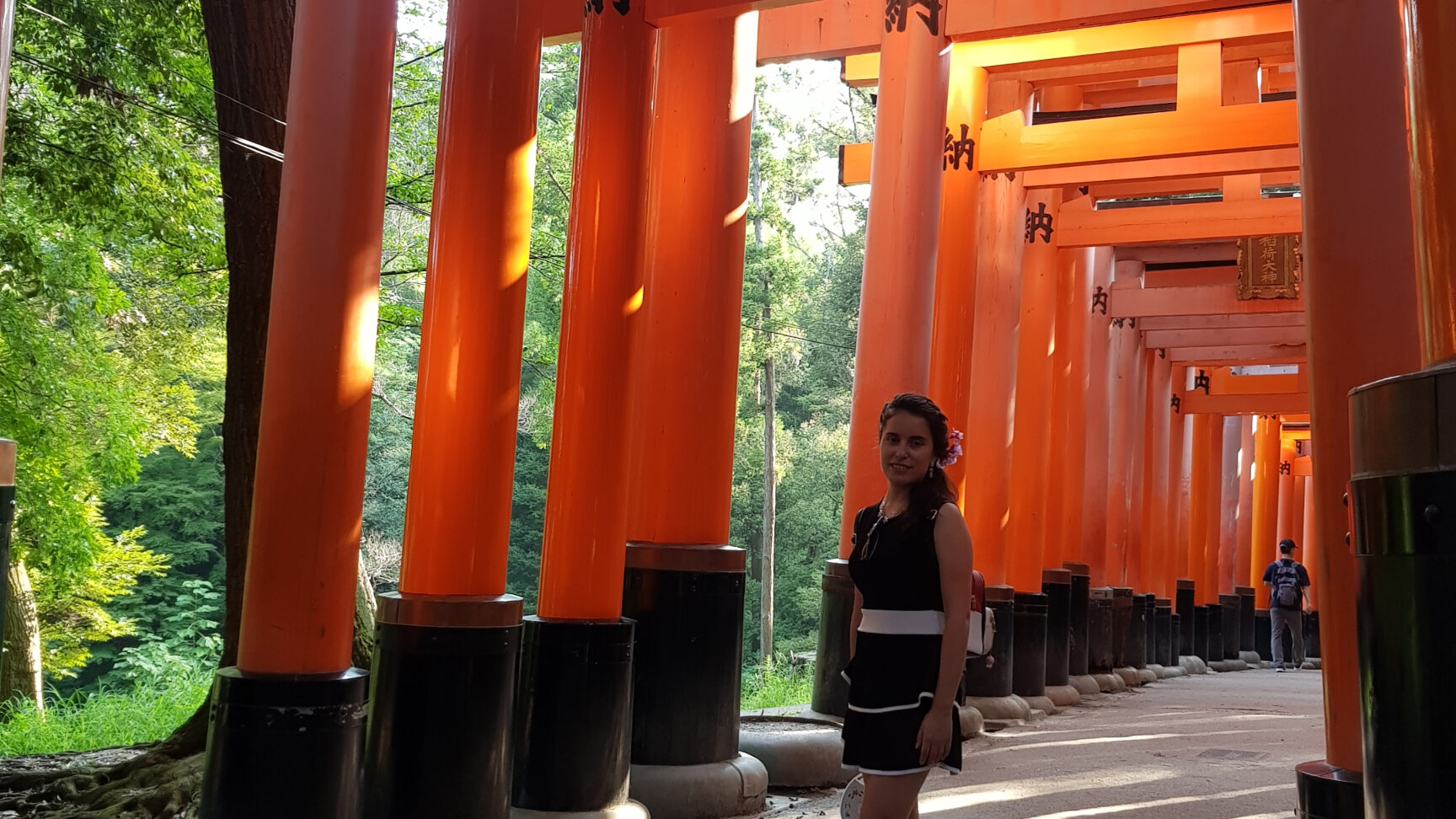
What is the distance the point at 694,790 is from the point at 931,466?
2.57 meters

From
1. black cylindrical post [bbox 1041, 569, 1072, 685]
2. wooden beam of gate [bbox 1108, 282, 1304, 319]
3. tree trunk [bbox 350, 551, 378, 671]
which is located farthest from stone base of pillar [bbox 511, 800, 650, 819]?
wooden beam of gate [bbox 1108, 282, 1304, 319]

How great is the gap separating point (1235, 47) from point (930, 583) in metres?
7.01

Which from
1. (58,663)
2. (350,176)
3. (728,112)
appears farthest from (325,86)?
(58,663)

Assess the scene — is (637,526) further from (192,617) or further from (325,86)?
(192,617)

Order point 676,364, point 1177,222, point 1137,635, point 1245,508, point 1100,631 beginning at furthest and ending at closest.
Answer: point 1245,508 → point 1137,635 → point 1100,631 → point 1177,222 → point 676,364

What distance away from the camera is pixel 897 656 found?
10.7 ft

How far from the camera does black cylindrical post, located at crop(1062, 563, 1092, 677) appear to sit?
1256 cm

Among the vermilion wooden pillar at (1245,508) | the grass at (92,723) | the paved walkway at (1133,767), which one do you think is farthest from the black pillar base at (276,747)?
the vermilion wooden pillar at (1245,508)

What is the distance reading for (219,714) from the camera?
3744mm

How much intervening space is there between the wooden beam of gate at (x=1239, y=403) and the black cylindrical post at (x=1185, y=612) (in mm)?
2778

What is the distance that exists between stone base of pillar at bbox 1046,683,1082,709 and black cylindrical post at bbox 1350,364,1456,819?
1025cm

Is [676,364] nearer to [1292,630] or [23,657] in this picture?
[23,657]

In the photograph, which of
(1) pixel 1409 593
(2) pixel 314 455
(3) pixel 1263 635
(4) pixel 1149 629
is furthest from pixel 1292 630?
(1) pixel 1409 593

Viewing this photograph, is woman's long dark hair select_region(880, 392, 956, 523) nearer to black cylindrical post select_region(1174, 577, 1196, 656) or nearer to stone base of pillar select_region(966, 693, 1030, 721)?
stone base of pillar select_region(966, 693, 1030, 721)
